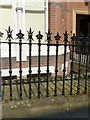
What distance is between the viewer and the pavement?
3.65 m

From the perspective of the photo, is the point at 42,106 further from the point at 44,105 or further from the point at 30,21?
the point at 30,21

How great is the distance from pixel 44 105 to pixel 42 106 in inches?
1.5

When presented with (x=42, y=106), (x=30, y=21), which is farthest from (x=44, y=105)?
(x=30, y=21)

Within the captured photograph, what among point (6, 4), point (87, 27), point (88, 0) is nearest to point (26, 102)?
point (6, 4)

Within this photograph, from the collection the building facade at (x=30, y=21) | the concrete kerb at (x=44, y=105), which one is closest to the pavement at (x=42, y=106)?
the concrete kerb at (x=44, y=105)

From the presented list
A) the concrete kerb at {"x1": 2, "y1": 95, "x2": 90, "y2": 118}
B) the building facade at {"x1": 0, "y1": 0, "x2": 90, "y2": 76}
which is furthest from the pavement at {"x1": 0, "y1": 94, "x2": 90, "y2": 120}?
the building facade at {"x1": 0, "y1": 0, "x2": 90, "y2": 76}

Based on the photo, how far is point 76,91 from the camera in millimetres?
4332

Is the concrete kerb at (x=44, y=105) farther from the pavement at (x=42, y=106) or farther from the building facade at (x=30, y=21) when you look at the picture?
the building facade at (x=30, y=21)

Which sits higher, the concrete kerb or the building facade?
the building facade

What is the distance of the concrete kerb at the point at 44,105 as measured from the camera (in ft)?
12.0

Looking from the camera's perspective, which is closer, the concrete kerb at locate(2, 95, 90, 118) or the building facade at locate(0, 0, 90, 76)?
the concrete kerb at locate(2, 95, 90, 118)

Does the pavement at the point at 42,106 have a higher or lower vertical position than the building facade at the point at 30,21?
lower

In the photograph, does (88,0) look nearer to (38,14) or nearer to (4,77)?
(38,14)

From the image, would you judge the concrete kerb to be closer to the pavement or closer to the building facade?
the pavement
